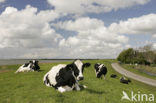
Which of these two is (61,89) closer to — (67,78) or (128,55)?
(67,78)

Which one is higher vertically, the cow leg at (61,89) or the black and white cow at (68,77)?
the black and white cow at (68,77)

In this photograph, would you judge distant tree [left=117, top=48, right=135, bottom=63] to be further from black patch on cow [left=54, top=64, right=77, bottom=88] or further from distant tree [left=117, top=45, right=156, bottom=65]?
black patch on cow [left=54, top=64, right=77, bottom=88]

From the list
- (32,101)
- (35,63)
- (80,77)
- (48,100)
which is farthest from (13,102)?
(35,63)

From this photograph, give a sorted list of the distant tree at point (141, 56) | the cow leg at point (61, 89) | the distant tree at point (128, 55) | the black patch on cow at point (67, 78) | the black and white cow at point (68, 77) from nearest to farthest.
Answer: the cow leg at point (61, 89)
the black and white cow at point (68, 77)
the black patch on cow at point (67, 78)
the distant tree at point (141, 56)
the distant tree at point (128, 55)

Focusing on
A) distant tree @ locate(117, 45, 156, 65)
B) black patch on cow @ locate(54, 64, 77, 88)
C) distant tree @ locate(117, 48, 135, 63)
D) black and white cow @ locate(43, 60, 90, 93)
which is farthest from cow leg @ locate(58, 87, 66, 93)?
distant tree @ locate(117, 48, 135, 63)

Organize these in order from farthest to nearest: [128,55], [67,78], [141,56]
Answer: [128,55] < [141,56] < [67,78]

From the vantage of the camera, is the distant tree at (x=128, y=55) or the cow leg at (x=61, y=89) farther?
the distant tree at (x=128, y=55)

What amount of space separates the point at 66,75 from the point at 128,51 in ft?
364

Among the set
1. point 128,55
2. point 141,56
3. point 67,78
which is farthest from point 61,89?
point 128,55

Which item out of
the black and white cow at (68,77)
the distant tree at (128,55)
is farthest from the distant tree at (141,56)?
the black and white cow at (68,77)

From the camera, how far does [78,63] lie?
33.5ft

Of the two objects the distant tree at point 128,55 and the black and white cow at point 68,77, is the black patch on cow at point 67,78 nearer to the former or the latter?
the black and white cow at point 68,77

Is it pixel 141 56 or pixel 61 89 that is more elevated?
pixel 141 56

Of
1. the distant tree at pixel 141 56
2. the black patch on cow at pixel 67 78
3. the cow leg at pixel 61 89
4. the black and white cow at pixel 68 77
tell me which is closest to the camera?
the cow leg at pixel 61 89
